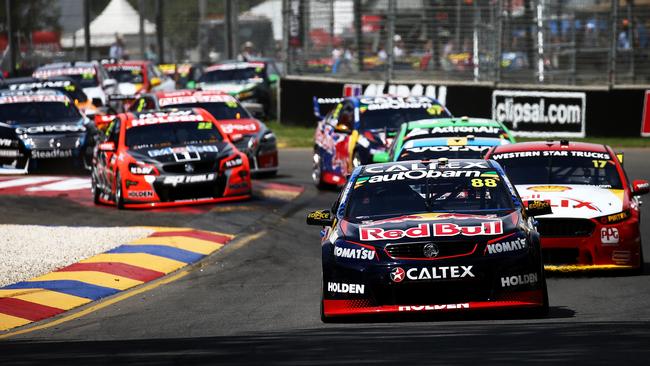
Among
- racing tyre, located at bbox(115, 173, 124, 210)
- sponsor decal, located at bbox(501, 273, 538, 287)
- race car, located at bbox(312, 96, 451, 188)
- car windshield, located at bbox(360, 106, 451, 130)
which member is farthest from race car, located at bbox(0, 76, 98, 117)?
sponsor decal, located at bbox(501, 273, 538, 287)

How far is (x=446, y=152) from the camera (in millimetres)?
16750

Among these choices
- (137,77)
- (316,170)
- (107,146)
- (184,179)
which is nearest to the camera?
(184,179)

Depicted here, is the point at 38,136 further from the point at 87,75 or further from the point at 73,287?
the point at 73,287

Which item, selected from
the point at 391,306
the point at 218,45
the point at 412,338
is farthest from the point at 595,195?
the point at 218,45

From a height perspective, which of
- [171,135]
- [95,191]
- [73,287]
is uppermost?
[171,135]

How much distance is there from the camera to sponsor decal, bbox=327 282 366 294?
985 cm

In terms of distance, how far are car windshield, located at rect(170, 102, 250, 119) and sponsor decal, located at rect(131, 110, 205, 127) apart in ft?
8.66

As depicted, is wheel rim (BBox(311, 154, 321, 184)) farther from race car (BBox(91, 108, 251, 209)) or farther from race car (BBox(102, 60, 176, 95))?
race car (BBox(102, 60, 176, 95))

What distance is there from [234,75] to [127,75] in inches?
128

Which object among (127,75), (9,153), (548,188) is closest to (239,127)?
(9,153)

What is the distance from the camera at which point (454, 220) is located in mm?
10188

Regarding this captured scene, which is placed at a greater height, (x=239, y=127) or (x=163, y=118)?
(x=163, y=118)

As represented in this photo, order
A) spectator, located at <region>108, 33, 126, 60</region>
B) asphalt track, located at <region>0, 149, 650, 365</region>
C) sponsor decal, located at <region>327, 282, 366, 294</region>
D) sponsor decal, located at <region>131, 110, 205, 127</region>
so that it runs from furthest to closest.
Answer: spectator, located at <region>108, 33, 126, 60</region>
sponsor decal, located at <region>131, 110, 205, 127</region>
sponsor decal, located at <region>327, 282, 366, 294</region>
asphalt track, located at <region>0, 149, 650, 365</region>

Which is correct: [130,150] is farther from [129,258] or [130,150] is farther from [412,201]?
[412,201]
